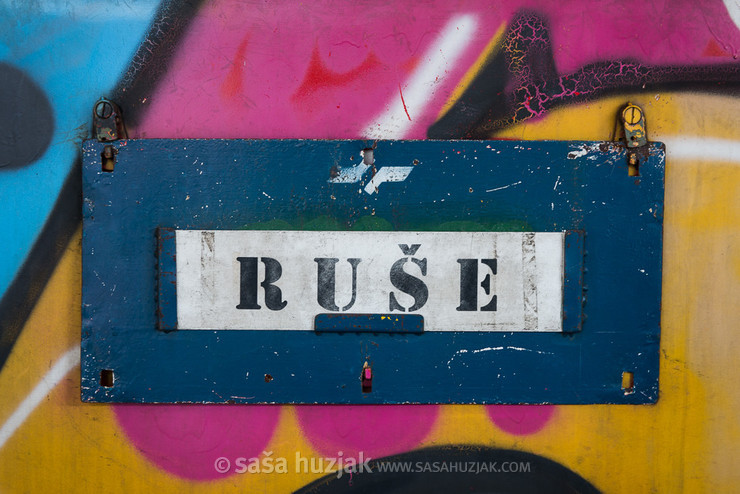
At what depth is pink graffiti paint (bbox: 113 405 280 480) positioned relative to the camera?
3.78 ft

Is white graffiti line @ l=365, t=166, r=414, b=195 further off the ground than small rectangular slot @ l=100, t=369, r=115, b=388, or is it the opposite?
white graffiti line @ l=365, t=166, r=414, b=195

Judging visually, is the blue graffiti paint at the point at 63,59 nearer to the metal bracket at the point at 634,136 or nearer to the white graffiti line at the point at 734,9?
the metal bracket at the point at 634,136

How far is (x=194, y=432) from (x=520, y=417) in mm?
787

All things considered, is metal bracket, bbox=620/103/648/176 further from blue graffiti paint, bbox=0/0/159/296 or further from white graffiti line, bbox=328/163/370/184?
blue graffiti paint, bbox=0/0/159/296

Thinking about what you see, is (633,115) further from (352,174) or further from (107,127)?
(107,127)

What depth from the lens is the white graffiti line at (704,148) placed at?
3.76 feet

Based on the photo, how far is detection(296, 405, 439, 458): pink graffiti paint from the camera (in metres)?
1.16

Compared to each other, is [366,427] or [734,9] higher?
[734,9]

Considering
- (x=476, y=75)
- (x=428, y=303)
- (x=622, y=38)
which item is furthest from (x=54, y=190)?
(x=622, y=38)
